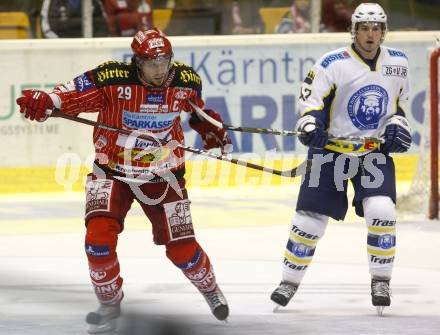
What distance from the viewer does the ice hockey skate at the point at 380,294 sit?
4770 millimetres

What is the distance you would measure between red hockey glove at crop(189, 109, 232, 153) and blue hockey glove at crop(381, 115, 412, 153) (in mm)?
670

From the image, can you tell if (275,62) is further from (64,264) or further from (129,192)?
(129,192)

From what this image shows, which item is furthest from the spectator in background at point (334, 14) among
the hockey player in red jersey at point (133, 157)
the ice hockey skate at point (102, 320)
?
the ice hockey skate at point (102, 320)

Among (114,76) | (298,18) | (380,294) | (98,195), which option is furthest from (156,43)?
(298,18)

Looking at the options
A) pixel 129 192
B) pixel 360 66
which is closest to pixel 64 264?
pixel 129 192

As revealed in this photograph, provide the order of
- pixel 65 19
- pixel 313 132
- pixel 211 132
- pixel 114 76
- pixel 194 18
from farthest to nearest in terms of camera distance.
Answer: pixel 194 18, pixel 65 19, pixel 211 132, pixel 313 132, pixel 114 76

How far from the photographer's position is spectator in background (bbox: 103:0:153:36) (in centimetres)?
898

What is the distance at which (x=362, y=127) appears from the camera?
488 centimetres

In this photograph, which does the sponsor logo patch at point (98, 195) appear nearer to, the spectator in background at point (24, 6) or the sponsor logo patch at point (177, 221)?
the sponsor logo patch at point (177, 221)

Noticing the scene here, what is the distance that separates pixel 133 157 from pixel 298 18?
4.72m

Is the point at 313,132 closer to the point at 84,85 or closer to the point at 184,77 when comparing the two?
the point at 184,77

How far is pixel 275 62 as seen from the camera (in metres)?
8.85

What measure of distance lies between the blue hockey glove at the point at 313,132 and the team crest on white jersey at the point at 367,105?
0.18m

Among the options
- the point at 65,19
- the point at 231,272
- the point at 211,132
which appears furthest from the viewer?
the point at 65,19
